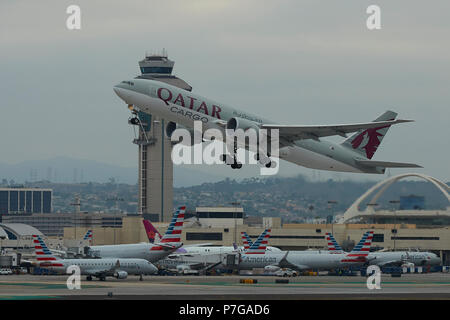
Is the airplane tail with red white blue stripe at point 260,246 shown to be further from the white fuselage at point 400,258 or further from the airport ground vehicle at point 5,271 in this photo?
the airport ground vehicle at point 5,271

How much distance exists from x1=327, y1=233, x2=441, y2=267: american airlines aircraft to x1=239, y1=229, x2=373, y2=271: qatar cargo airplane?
1944mm

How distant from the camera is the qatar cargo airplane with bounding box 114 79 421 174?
78500mm

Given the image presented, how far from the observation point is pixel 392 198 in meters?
118

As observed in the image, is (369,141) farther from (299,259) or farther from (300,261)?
(299,259)

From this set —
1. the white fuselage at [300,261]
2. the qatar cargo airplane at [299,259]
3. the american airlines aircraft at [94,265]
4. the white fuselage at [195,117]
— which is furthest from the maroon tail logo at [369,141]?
the white fuselage at [300,261]

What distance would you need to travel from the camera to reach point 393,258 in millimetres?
142125

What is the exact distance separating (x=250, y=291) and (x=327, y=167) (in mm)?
14730

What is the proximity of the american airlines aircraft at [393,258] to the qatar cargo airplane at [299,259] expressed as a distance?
6.38 feet

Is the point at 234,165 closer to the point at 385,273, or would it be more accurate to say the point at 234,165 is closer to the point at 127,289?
the point at 127,289

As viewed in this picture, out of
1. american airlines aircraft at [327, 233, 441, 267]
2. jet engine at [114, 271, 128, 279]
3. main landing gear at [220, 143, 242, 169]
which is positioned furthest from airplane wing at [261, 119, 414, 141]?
american airlines aircraft at [327, 233, 441, 267]

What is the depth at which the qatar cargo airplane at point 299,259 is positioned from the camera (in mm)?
126312

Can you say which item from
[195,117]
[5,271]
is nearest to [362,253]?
[5,271]
